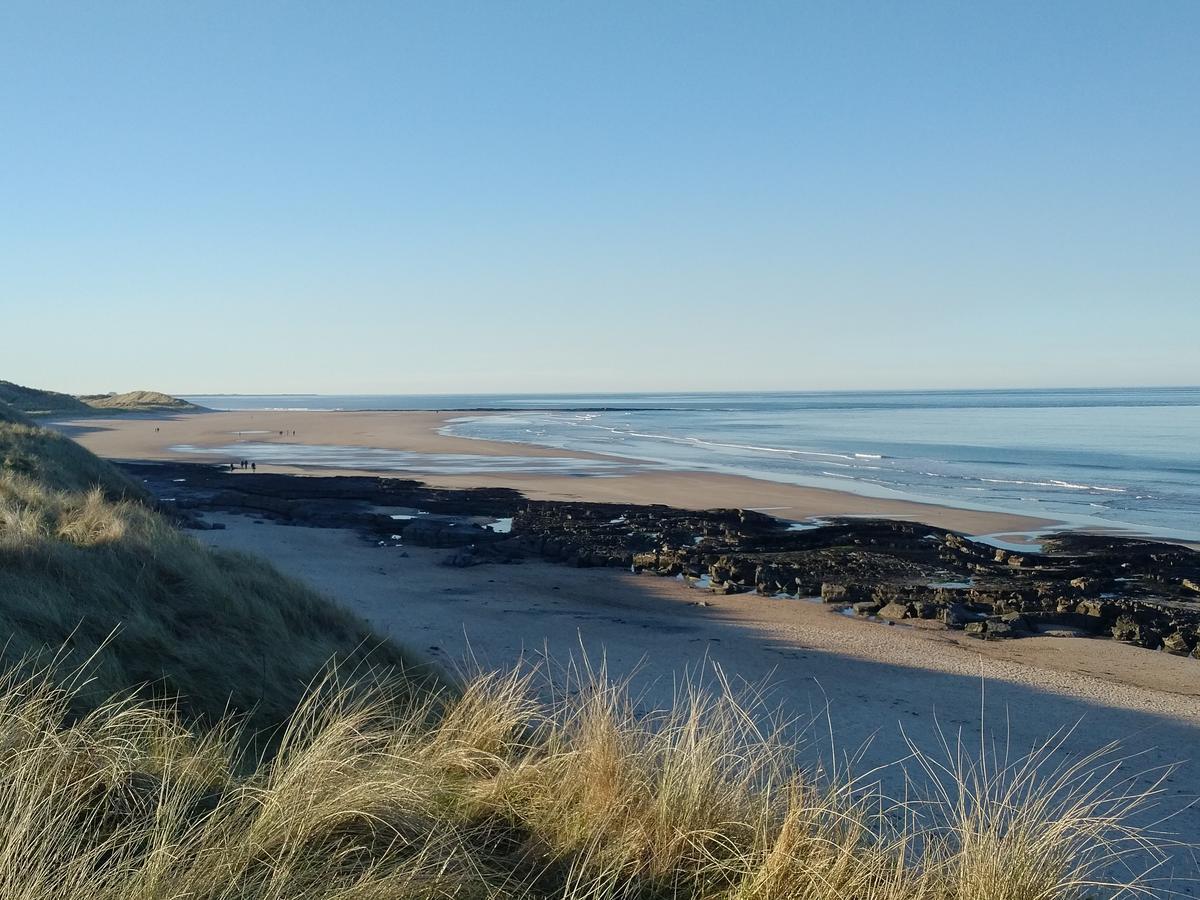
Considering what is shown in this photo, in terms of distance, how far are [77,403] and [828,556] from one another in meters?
94.3

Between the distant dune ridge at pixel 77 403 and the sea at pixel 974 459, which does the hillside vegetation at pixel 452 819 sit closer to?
the sea at pixel 974 459

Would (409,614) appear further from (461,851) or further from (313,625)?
(461,851)

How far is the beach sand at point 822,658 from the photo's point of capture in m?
8.84

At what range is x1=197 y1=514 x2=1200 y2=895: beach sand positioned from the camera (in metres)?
8.84

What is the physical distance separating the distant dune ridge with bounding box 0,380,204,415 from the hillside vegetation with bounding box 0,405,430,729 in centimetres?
6731

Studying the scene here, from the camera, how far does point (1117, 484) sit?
33.9 metres

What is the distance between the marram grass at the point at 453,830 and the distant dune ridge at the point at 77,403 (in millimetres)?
73431

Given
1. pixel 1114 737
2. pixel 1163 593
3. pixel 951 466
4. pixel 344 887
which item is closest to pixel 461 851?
pixel 344 887

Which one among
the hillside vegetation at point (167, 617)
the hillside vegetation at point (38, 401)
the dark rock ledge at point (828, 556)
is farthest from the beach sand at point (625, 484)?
the hillside vegetation at point (38, 401)

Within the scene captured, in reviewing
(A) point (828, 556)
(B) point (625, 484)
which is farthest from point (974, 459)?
(A) point (828, 556)

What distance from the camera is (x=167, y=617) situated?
7.71 m

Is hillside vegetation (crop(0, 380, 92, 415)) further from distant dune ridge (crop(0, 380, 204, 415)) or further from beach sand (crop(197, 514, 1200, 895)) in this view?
beach sand (crop(197, 514, 1200, 895))

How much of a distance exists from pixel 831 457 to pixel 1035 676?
34851mm

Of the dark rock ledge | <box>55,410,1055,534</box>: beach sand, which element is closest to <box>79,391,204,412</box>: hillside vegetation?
<box>55,410,1055,534</box>: beach sand
